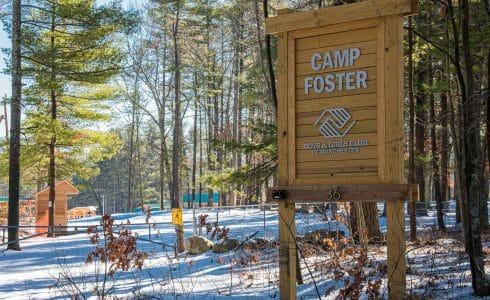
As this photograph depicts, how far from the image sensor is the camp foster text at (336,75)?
17.8 feet

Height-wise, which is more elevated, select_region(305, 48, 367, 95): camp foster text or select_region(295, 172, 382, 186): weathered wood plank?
select_region(305, 48, 367, 95): camp foster text

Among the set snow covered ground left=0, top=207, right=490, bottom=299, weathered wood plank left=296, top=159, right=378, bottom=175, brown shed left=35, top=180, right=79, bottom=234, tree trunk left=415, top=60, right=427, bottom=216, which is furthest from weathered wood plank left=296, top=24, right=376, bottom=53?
brown shed left=35, top=180, right=79, bottom=234

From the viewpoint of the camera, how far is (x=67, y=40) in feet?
59.1

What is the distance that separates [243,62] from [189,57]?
394 centimetres

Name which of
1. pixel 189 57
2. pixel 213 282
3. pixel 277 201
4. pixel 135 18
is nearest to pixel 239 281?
pixel 213 282

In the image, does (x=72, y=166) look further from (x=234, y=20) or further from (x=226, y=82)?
(x=226, y=82)

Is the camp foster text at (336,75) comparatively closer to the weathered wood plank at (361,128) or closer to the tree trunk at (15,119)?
the weathered wood plank at (361,128)

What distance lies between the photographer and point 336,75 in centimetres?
552

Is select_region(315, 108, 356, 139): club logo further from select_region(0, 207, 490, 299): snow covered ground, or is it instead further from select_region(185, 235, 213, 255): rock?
select_region(185, 235, 213, 255): rock

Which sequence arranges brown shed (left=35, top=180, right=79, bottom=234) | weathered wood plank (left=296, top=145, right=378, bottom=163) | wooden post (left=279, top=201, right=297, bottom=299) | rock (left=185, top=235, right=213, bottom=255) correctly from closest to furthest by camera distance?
weathered wood plank (left=296, top=145, right=378, bottom=163) < wooden post (left=279, top=201, right=297, bottom=299) < rock (left=185, top=235, right=213, bottom=255) < brown shed (left=35, top=180, right=79, bottom=234)

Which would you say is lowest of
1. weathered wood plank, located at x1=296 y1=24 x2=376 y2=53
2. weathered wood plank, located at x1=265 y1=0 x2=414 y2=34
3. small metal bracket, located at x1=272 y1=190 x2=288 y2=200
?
small metal bracket, located at x1=272 y1=190 x2=288 y2=200

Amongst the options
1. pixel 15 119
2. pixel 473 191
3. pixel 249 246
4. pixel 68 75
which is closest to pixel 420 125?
pixel 249 246

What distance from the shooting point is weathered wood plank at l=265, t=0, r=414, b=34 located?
17.1 feet

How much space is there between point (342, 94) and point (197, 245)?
8.72 m
